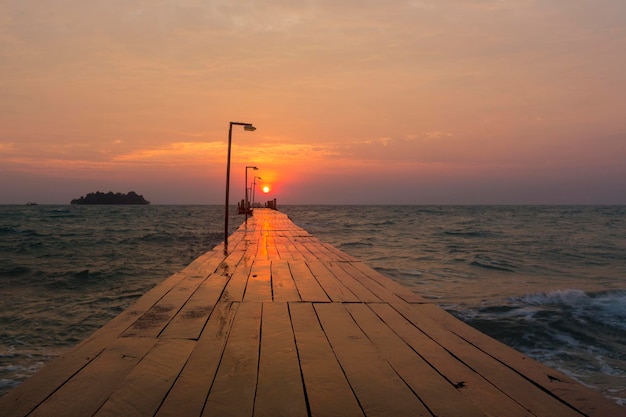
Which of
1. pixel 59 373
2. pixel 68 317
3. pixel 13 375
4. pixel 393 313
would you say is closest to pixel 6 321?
pixel 68 317

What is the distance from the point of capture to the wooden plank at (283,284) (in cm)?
617

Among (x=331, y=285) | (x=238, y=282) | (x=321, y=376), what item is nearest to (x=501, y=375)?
(x=321, y=376)

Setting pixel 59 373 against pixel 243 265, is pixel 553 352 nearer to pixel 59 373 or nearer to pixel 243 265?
pixel 243 265

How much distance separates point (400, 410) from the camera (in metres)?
2.66

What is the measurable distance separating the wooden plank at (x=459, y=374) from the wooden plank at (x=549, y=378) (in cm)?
39

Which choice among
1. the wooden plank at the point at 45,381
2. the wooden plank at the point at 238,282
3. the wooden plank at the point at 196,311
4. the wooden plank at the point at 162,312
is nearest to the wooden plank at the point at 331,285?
the wooden plank at the point at 238,282

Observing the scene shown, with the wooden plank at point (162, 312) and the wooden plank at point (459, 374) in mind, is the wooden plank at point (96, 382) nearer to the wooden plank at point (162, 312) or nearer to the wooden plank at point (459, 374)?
the wooden plank at point (162, 312)

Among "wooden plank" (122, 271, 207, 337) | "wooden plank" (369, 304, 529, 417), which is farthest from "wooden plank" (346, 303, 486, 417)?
"wooden plank" (122, 271, 207, 337)

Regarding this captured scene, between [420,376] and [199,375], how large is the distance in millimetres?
1730

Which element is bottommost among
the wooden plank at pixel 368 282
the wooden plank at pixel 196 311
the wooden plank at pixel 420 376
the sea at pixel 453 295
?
the sea at pixel 453 295

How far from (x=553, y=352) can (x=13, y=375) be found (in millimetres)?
9659

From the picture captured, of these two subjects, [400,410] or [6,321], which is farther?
[6,321]

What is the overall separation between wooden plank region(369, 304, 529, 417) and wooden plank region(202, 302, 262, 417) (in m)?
1.50

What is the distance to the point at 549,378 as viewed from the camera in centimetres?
321
